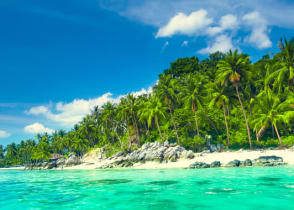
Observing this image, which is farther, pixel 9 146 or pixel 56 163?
pixel 9 146

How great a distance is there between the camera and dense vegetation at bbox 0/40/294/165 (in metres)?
33.4

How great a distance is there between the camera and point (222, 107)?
148ft

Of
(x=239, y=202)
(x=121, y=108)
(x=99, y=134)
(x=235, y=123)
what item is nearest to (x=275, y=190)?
(x=239, y=202)

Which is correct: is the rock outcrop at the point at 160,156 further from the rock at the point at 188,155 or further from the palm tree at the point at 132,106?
the palm tree at the point at 132,106

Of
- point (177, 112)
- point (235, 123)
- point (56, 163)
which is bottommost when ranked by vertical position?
point (56, 163)

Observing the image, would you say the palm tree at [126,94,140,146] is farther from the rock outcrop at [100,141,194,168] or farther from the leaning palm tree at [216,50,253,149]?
the leaning palm tree at [216,50,253,149]

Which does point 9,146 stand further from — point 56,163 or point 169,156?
point 169,156

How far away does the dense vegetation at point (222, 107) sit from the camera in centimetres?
3344

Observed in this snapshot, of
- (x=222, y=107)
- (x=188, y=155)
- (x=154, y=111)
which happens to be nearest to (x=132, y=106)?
(x=154, y=111)

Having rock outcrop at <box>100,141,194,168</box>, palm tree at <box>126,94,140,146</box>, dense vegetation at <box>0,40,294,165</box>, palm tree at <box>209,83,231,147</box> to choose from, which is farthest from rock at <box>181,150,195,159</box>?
palm tree at <box>126,94,140,146</box>

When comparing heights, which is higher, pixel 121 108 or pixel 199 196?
pixel 121 108

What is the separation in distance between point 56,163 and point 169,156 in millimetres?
43074

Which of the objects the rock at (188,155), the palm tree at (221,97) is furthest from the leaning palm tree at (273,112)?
the rock at (188,155)

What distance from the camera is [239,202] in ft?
25.7
